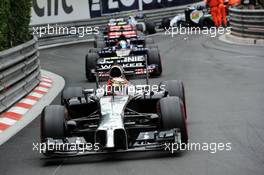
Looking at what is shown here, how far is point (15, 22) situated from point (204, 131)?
26.3ft

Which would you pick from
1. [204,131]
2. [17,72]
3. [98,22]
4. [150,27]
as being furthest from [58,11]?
[204,131]

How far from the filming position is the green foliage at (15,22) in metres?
15.7

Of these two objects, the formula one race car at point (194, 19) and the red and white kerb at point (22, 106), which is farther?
the formula one race car at point (194, 19)

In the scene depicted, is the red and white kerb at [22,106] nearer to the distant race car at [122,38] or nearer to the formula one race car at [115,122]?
the formula one race car at [115,122]

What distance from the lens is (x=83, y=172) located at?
866cm

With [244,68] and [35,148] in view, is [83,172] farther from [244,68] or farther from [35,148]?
[244,68]

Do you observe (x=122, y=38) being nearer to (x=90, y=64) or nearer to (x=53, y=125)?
(x=90, y=64)

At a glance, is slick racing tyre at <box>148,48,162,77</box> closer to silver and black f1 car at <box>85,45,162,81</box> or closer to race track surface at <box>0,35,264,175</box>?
silver and black f1 car at <box>85,45,162,81</box>

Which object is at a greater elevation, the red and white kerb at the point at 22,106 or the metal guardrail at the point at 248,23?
the metal guardrail at the point at 248,23

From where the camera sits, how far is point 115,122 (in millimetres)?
9289

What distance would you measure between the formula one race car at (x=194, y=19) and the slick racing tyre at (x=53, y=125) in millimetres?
25342

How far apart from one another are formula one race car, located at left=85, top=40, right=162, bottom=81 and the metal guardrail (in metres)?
6.96

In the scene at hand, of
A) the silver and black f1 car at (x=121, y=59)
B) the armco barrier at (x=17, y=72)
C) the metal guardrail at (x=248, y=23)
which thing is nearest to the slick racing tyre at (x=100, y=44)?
the silver and black f1 car at (x=121, y=59)

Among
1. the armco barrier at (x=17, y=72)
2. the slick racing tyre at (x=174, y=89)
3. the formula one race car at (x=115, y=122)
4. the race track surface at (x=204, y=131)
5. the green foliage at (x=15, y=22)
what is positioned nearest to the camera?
the race track surface at (x=204, y=131)
